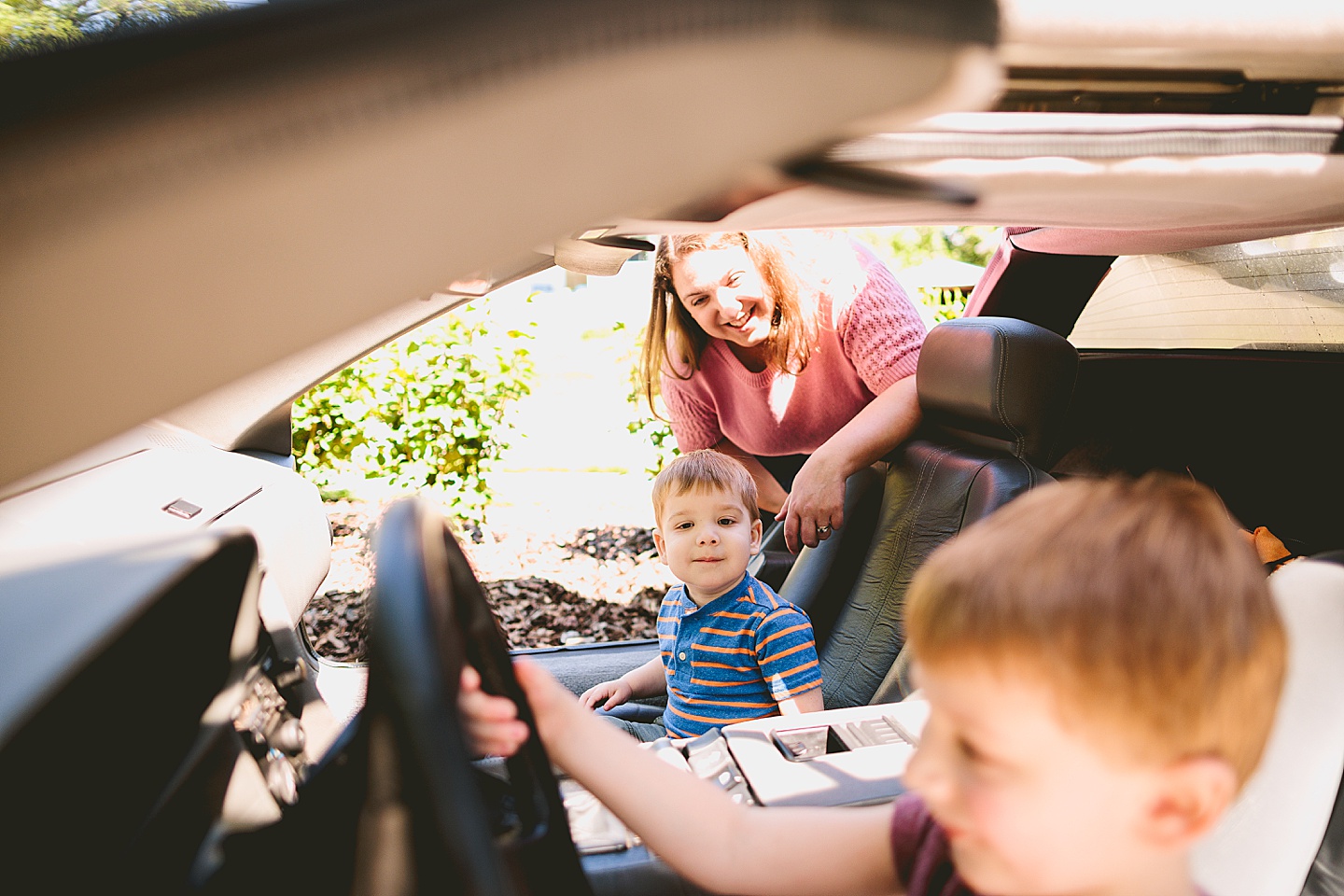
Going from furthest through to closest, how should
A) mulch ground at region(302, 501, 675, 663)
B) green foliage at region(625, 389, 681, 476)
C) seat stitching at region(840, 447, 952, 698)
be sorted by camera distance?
1. green foliage at region(625, 389, 681, 476)
2. mulch ground at region(302, 501, 675, 663)
3. seat stitching at region(840, 447, 952, 698)

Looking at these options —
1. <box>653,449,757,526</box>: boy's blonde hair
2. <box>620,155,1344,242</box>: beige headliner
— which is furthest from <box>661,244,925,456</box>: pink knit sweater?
<box>620,155,1344,242</box>: beige headliner

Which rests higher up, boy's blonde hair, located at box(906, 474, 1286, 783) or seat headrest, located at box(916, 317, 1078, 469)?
boy's blonde hair, located at box(906, 474, 1286, 783)

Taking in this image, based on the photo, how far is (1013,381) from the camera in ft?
6.85

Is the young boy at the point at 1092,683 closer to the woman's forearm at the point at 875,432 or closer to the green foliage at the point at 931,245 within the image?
the woman's forearm at the point at 875,432

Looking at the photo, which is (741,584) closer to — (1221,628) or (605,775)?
(605,775)

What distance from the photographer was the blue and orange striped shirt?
2.12 meters

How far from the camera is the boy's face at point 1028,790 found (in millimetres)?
764

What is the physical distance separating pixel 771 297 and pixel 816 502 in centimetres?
60

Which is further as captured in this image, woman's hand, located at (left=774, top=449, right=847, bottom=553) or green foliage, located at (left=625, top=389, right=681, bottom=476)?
green foliage, located at (left=625, top=389, right=681, bottom=476)

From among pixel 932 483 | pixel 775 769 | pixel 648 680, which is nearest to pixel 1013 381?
pixel 932 483

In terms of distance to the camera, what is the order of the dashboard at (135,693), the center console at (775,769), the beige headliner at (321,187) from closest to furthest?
1. the beige headliner at (321,187)
2. the dashboard at (135,693)
3. the center console at (775,769)

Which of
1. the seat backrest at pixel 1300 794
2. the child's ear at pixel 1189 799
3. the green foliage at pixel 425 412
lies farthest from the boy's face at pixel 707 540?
the green foliage at pixel 425 412

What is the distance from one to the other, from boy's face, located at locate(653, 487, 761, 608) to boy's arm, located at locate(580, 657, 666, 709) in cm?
44

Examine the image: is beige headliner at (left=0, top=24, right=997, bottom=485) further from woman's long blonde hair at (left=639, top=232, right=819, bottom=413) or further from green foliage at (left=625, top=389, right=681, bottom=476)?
green foliage at (left=625, top=389, right=681, bottom=476)
